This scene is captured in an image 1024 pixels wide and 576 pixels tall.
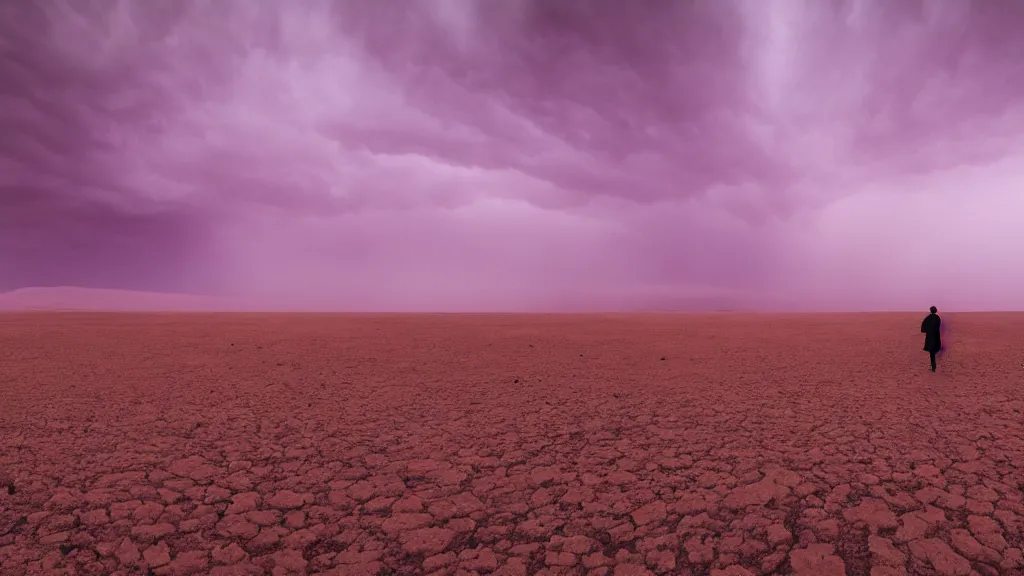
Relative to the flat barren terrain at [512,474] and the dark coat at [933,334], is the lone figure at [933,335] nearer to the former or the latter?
the dark coat at [933,334]

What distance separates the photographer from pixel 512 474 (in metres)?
6.88

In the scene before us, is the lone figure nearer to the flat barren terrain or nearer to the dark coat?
the dark coat

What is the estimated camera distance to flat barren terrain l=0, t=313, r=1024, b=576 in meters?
4.89

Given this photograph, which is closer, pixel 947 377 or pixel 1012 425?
pixel 1012 425

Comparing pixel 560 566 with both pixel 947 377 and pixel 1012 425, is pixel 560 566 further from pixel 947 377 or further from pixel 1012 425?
pixel 947 377

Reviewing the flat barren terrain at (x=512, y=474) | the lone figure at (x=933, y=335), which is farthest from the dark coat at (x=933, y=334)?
the flat barren terrain at (x=512, y=474)

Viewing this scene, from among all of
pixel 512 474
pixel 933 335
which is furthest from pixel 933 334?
pixel 512 474

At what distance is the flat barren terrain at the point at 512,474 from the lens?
193 inches

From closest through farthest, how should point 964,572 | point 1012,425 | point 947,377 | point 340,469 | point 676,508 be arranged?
point 964,572 < point 676,508 < point 340,469 < point 1012,425 < point 947,377

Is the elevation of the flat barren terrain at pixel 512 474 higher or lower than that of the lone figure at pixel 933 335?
lower

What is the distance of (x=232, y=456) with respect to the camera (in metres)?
7.52

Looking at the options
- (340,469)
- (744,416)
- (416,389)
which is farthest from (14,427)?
(744,416)

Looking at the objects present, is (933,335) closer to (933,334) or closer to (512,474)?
(933,334)

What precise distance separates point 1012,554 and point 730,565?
2.56 m
